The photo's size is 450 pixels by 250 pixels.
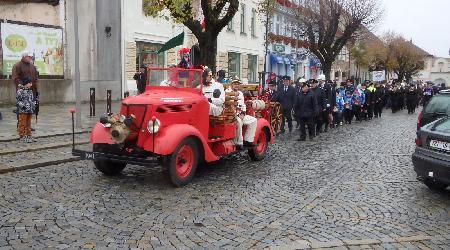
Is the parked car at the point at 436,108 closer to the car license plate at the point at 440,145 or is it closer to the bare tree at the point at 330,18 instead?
the car license plate at the point at 440,145

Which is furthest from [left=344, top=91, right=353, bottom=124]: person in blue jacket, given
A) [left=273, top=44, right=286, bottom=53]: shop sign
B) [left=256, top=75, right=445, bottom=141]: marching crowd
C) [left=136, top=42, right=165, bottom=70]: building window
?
[left=273, top=44, right=286, bottom=53]: shop sign

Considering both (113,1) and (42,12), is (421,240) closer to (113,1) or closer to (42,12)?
(42,12)

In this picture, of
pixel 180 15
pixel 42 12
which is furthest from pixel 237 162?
pixel 42 12

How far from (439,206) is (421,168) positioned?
68 cm

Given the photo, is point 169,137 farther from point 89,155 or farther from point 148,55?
point 148,55

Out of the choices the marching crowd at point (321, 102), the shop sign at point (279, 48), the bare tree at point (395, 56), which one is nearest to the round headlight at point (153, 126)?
the marching crowd at point (321, 102)

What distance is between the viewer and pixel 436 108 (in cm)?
1062

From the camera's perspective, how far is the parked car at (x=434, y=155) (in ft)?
22.4

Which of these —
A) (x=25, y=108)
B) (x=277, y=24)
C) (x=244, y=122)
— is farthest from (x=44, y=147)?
(x=277, y=24)

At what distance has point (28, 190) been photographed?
7.05 meters

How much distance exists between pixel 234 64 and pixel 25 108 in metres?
23.8

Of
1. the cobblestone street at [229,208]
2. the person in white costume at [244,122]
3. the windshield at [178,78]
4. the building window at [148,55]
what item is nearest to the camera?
the cobblestone street at [229,208]

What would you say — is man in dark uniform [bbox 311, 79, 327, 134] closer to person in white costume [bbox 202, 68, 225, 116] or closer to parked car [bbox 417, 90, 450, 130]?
parked car [bbox 417, 90, 450, 130]

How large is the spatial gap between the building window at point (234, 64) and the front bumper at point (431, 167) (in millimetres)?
25389
